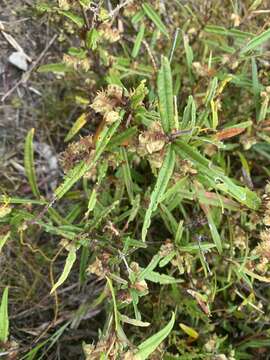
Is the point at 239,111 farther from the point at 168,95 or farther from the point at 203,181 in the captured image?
the point at 168,95

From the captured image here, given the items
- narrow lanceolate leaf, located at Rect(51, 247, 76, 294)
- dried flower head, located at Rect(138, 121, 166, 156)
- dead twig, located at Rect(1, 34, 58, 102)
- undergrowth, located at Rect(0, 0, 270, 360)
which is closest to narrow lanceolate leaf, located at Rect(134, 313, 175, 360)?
undergrowth, located at Rect(0, 0, 270, 360)

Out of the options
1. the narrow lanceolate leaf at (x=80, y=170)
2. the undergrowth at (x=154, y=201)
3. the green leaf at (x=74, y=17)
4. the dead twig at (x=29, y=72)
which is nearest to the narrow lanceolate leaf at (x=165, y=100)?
the undergrowth at (x=154, y=201)

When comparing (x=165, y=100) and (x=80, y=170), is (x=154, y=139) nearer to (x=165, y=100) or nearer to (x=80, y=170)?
(x=165, y=100)

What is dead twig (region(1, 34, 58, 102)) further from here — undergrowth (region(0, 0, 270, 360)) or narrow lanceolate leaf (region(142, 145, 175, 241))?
narrow lanceolate leaf (region(142, 145, 175, 241))

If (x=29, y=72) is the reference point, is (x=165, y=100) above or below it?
above

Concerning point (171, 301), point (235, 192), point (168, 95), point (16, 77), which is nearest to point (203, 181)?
point (235, 192)

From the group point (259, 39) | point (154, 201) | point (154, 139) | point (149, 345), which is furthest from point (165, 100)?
point (149, 345)

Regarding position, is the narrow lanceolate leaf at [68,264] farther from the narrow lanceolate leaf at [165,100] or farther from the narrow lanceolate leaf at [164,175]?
the narrow lanceolate leaf at [165,100]

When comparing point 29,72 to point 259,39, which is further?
point 29,72
